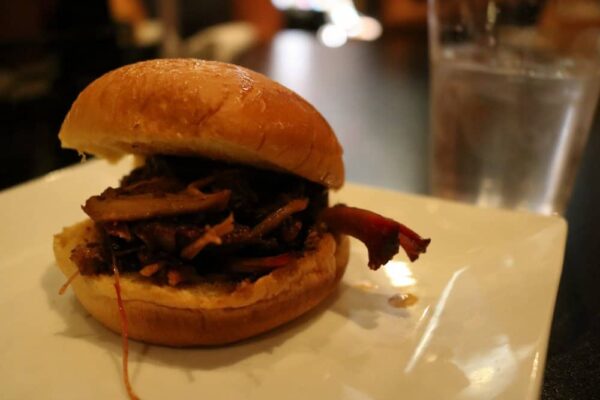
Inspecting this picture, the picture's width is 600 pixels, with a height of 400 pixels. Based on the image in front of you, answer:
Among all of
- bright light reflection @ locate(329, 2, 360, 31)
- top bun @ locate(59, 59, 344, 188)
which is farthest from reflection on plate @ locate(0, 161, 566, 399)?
bright light reflection @ locate(329, 2, 360, 31)

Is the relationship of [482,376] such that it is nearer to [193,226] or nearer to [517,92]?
[193,226]

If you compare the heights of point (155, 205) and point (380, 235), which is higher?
point (155, 205)

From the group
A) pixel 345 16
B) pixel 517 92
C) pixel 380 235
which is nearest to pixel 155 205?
pixel 380 235

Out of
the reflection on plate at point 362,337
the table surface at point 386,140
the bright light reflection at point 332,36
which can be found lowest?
the bright light reflection at point 332,36

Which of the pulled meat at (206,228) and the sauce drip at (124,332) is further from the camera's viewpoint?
the pulled meat at (206,228)

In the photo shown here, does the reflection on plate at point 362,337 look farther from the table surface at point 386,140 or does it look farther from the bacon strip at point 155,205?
the bacon strip at point 155,205

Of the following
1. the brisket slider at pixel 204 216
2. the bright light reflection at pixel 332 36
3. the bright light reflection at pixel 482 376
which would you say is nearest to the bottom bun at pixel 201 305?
the brisket slider at pixel 204 216
